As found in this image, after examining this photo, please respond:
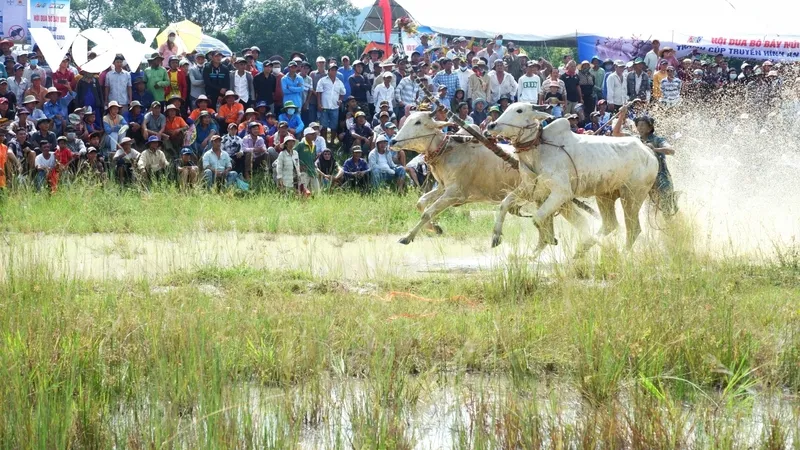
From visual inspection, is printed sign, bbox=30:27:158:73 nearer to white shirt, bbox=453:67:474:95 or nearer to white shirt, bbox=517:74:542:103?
white shirt, bbox=453:67:474:95

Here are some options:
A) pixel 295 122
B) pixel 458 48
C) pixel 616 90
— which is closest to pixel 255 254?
pixel 295 122

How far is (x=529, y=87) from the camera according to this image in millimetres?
20828

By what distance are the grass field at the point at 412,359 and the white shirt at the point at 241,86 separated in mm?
9816

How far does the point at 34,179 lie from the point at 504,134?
7.62 metres

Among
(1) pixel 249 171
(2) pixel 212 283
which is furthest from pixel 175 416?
(1) pixel 249 171

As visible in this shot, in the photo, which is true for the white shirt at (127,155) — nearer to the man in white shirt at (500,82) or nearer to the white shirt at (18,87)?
the white shirt at (18,87)

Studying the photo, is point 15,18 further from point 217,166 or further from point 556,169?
point 556,169

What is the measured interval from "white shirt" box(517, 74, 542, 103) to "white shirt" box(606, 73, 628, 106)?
1.37 metres

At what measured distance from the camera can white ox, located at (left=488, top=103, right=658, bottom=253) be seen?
11422mm

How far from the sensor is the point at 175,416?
5816 mm

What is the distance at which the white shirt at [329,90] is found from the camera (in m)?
19.7

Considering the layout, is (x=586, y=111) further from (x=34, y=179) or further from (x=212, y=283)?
(x=212, y=283)

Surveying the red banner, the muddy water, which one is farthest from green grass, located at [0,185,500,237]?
the red banner

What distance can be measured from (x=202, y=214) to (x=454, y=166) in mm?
3322
